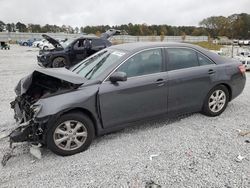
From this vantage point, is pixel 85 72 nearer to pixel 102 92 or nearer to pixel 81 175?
pixel 102 92

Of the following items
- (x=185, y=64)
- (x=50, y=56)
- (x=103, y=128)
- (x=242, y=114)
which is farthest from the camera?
(x=50, y=56)

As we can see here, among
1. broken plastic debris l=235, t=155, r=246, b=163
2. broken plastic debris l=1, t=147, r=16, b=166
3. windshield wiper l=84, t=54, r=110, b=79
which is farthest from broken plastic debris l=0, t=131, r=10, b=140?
broken plastic debris l=235, t=155, r=246, b=163

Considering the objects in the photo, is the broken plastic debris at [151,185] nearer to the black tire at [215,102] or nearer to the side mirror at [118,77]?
the side mirror at [118,77]

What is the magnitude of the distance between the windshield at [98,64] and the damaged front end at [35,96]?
278mm

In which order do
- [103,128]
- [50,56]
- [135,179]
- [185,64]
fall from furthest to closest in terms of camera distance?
[50,56] → [185,64] → [103,128] → [135,179]

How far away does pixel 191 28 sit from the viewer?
98125 mm

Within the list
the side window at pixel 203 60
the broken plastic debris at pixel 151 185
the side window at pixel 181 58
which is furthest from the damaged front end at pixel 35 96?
the side window at pixel 203 60

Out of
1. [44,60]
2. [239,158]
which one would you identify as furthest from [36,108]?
[44,60]

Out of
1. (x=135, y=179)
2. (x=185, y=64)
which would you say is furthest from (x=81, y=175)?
(x=185, y=64)

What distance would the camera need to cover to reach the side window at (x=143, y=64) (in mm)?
3912

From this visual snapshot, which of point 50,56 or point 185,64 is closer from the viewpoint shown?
point 185,64

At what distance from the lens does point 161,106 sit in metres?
4.16

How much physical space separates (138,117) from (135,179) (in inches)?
48.0

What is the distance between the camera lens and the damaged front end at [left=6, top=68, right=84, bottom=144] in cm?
330
